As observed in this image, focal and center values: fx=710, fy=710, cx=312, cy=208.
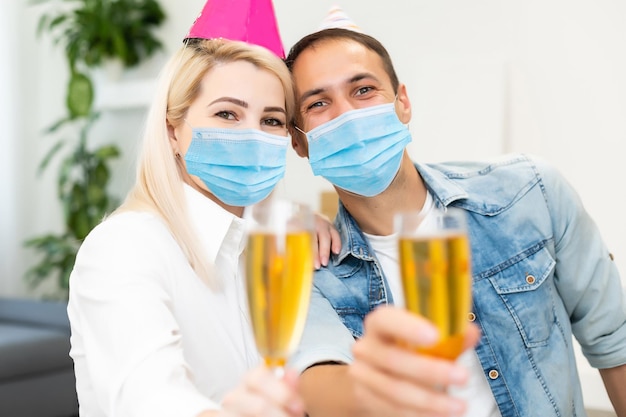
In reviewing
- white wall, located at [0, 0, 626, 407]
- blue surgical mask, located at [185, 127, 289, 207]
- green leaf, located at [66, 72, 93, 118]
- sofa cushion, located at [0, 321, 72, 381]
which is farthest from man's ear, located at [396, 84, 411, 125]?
green leaf, located at [66, 72, 93, 118]

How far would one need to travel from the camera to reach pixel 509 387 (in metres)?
1.39

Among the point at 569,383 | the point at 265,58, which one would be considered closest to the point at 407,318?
the point at 265,58

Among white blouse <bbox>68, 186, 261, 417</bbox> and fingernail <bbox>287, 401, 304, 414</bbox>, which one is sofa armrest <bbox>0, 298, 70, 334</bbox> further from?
fingernail <bbox>287, 401, 304, 414</bbox>

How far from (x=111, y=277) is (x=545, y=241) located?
89cm

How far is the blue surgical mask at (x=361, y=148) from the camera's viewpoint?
56.3 inches

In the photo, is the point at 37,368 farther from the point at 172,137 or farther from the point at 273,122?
the point at 273,122

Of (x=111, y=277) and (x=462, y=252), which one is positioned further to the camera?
(x=111, y=277)

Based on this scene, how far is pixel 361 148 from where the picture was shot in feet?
4.69

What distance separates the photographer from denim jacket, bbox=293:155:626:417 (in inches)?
55.9

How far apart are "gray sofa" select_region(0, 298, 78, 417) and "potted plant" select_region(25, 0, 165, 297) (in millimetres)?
925

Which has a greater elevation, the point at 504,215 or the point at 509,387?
the point at 504,215

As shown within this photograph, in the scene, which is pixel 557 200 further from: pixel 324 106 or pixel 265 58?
pixel 265 58

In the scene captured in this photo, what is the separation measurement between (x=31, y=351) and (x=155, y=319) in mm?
2052

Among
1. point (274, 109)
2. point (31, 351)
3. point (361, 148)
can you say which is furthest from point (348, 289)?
point (31, 351)
